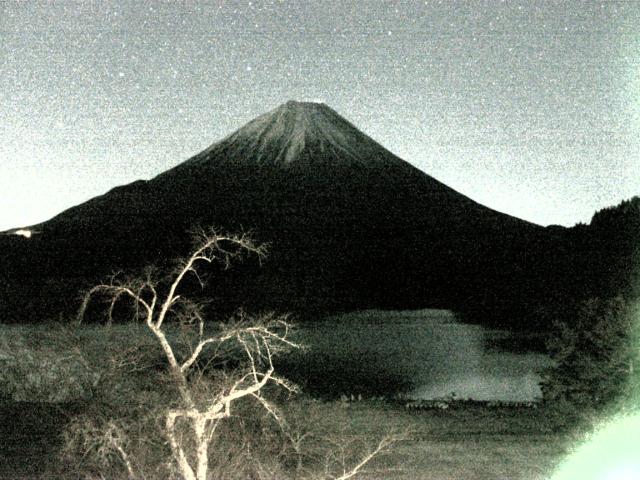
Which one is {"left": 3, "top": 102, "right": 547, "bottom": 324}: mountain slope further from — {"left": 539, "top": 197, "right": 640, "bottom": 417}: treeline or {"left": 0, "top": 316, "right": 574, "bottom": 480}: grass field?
{"left": 539, "top": 197, "right": 640, "bottom": 417}: treeline

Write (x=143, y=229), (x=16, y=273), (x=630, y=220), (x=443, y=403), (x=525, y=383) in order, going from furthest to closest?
(x=143, y=229), (x=16, y=273), (x=630, y=220), (x=525, y=383), (x=443, y=403)

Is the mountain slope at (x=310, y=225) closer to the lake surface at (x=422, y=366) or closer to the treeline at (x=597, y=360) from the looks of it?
the lake surface at (x=422, y=366)

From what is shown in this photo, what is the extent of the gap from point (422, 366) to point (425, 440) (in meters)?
18.6

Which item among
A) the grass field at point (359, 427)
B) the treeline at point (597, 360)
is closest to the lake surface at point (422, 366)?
the treeline at point (597, 360)

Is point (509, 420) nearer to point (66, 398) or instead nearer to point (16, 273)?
point (66, 398)

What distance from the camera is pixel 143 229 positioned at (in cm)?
13000

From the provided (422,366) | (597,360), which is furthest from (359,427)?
(422,366)

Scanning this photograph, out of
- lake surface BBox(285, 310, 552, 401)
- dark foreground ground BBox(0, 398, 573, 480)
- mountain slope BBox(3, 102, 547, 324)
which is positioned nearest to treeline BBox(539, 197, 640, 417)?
dark foreground ground BBox(0, 398, 573, 480)

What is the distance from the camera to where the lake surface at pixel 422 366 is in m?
26.3

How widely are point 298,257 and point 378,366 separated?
296ft

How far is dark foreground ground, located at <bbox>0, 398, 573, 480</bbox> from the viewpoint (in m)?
12.7

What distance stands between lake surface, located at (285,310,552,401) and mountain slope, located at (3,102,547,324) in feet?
174

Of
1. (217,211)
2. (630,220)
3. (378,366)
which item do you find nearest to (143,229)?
(217,211)

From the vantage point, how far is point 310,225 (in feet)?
443
